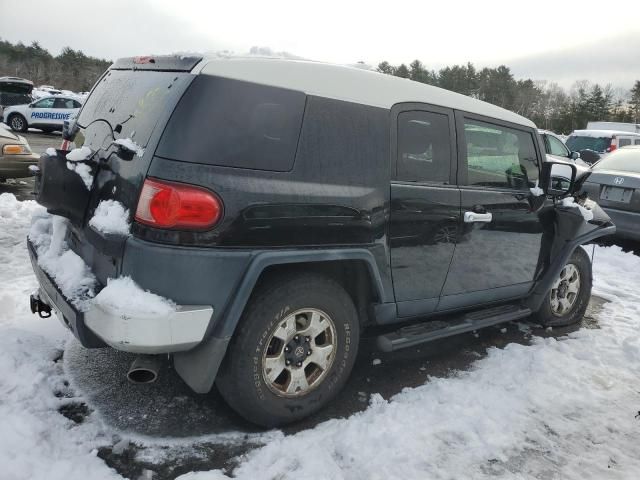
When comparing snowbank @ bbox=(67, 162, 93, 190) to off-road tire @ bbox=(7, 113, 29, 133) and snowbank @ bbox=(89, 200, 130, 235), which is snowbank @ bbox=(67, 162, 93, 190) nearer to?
snowbank @ bbox=(89, 200, 130, 235)

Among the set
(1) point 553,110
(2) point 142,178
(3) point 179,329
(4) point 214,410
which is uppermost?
(1) point 553,110

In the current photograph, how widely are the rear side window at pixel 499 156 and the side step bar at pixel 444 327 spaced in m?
1.00

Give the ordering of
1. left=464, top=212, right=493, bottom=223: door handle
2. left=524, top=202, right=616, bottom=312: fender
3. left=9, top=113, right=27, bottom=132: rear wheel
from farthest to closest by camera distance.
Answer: left=9, top=113, right=27, bottom=132: rear wheel, left=524, top=202, right=616, bottom=312: fender, left=464, top=212, right=493, bottom=223: door handle

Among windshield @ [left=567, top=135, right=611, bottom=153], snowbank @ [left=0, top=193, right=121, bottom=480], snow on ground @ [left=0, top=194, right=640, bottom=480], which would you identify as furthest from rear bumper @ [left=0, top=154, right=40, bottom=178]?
windshield @ [left=567, top=135, right=611, bottom=153]

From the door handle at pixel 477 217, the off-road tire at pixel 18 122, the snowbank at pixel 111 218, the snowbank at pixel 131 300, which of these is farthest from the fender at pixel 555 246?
the off-road tire at pixel 18 122

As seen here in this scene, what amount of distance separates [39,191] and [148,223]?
0.80 metres

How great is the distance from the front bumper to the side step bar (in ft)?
4.30

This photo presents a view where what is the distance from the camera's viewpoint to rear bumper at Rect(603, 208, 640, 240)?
7.13 metres

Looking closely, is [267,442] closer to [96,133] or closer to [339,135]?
[339,135]

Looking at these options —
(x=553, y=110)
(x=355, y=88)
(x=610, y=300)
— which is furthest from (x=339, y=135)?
(x=553, y=110)

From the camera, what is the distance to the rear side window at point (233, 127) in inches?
94.0

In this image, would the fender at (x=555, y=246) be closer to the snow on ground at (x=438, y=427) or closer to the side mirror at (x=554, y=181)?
the side mirror at (x=554, y=181)

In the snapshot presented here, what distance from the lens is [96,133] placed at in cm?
304

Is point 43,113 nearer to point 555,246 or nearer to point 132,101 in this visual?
point 132,101
